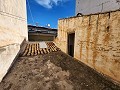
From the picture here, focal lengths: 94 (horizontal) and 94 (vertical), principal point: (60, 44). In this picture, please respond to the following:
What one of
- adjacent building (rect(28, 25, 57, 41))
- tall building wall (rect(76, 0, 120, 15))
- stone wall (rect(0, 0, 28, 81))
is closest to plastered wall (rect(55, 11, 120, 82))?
tall building wall (rect(76, 0, 120, 15))

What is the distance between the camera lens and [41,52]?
6184 millimetres

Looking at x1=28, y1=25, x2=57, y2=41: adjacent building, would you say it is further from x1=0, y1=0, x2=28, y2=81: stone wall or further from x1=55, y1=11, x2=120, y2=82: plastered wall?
x1=55, y1=11, x2=120, y2=82: plastered wall

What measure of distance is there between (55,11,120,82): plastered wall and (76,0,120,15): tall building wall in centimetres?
174

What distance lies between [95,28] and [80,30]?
3.53 feet

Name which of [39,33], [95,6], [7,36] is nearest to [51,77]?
[7,36]

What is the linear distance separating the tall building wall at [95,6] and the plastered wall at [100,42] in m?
1.74

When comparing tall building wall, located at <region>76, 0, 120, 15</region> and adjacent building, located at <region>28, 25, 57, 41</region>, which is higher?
tall building wall, located at <region>76, 0, 120, 15</region>

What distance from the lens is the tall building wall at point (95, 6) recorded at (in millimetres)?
5267

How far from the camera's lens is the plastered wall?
11.5ft

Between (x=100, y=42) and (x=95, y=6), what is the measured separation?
141 inches

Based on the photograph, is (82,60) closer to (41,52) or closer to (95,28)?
(95,28)

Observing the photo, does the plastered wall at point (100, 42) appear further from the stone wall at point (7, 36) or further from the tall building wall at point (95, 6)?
the stone wall at point (7, 36)

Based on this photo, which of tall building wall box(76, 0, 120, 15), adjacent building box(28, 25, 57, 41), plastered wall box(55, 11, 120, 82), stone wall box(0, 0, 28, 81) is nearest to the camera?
stone wall box(0, 0, 28, 81)

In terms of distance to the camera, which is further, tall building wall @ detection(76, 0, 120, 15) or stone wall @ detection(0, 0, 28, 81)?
tall building wall @ detection(76, 0, 120, 15)
